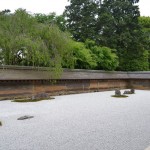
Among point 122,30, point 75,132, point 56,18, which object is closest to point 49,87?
point 75,132

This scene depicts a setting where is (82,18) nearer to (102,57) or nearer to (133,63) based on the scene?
(102,57)

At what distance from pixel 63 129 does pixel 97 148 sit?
2015mm

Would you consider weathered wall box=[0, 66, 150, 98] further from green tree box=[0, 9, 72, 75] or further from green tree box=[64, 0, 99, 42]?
green tree box=[64, 0, 99, 42]

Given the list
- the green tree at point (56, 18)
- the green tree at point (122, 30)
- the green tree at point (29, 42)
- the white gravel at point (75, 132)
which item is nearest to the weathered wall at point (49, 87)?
the green tree at point (29, 42)

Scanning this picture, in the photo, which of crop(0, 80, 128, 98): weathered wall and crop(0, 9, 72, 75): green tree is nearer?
crop(0, 80, 128, 98): weathered wall

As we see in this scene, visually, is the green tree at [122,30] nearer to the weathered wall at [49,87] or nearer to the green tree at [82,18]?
the green tree at [82,18]

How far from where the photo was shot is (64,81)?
19.2 metres

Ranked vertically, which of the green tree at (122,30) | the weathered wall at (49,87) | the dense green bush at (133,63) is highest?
the green tree at (122,30)

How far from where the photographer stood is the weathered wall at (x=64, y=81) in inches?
610

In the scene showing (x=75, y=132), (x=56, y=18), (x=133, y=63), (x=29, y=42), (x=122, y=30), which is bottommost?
(x=75, y=132)

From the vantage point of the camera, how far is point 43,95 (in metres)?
16.0

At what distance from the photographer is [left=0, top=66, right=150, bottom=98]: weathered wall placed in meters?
15.5

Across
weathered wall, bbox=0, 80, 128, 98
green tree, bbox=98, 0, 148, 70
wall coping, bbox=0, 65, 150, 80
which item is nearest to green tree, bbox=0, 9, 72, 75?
wall coping, bbox=0, 65, 150, 80

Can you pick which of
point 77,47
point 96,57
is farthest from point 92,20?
point 77,47
